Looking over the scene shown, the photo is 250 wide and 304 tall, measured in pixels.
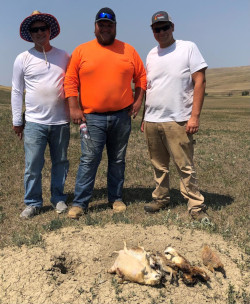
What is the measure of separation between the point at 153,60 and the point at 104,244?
2.56 m

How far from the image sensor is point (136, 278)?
128 inches

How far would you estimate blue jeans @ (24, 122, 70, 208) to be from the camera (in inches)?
195

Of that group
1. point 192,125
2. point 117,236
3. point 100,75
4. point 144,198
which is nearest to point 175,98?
point 192,125

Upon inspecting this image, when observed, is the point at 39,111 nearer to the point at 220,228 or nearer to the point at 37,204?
the point at 37,204

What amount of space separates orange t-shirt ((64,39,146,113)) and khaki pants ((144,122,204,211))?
2.24 feet

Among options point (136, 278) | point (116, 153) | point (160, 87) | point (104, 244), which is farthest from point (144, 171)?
point (136, 278)

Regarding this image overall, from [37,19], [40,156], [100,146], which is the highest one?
[37,19]

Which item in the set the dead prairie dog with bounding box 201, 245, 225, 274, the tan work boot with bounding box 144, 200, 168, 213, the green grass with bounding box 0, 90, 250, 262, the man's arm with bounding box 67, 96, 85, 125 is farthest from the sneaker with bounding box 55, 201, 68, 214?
the dead prairie dog with bounding box 201, 245, 225, 274

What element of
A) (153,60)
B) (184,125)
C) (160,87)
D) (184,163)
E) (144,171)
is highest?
(153,60)

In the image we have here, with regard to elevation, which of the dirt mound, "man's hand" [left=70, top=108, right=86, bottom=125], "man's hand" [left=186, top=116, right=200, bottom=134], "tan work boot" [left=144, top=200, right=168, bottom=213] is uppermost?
"man's hand" [left=70, top=108, right=86, bottom=125]

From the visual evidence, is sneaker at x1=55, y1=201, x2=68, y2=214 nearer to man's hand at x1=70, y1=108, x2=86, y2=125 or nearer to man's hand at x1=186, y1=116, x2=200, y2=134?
man's hand at x1=70, y1=108, x2=86, y2=125

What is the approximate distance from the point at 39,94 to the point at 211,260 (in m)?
3.14

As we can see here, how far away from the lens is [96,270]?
3.50m

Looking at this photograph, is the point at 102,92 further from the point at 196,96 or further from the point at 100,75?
the point at 196,96
